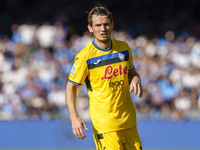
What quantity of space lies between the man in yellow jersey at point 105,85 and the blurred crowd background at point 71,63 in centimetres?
547

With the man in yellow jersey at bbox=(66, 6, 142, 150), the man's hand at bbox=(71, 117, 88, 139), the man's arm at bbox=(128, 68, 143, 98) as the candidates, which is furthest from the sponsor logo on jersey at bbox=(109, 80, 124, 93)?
the man's hand at bbox=(71, 117, 88, 139)

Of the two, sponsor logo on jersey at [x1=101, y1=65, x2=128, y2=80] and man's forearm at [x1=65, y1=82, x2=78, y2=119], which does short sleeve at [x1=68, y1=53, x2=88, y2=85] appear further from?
sponsor logo on jersey at [x1=101, y1=65, x2=128, y2=80]

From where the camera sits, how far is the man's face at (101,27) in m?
3.46

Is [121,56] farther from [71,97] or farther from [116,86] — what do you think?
[71,97]

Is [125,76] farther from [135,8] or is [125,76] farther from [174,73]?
[135,8]

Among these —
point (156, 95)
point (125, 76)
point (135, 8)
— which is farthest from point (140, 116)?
point (125, 76)

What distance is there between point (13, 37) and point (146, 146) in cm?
567

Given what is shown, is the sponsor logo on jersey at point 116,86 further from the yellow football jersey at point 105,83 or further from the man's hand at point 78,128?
the man's hand at point 78,128

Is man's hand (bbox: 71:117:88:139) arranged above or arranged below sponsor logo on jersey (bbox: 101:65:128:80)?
below

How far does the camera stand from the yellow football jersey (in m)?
3.48

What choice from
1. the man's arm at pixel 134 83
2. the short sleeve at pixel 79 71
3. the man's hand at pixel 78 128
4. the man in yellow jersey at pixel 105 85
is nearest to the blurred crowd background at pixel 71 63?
the man's arm at pixel 134 83

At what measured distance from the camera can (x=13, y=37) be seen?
10.2 meters

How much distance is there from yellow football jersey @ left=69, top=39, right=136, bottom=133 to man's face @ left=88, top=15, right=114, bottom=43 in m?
0.14

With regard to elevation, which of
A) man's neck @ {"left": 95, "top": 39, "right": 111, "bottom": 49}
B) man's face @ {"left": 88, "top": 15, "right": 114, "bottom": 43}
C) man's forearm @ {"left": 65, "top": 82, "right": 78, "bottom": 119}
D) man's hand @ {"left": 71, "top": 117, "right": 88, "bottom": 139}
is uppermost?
man's face @ {"left": 88, "top": 15, "right": 114, "bottom": 43}
